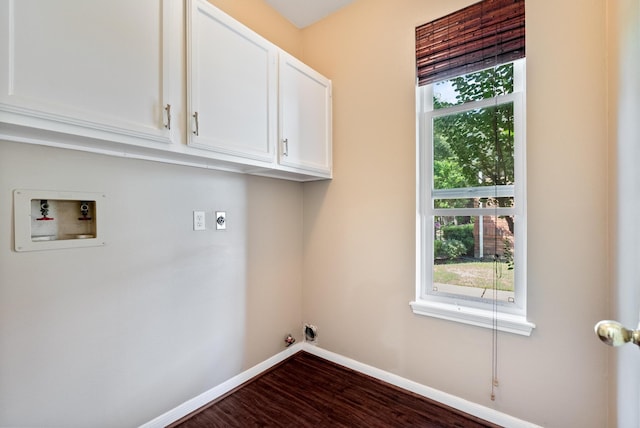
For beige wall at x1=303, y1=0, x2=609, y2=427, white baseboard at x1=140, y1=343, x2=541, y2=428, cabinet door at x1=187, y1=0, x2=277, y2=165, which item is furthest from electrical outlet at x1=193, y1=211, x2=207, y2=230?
white baseboard at x1=140, y1=343, x2=541, y2=428

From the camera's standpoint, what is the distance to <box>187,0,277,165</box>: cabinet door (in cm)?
144

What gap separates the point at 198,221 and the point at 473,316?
1.82 m

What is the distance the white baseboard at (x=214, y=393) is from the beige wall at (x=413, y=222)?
42 cm

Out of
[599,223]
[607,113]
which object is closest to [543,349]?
[599,223]

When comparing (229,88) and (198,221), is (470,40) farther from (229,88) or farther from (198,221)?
(198,221)

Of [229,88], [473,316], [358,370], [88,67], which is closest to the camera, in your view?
[88,67]

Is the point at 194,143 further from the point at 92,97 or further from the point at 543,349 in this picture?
the point at 543,349

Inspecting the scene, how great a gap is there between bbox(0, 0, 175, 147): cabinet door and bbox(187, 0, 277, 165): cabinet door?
0.44ft

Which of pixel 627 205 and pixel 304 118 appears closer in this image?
pixel 627 205

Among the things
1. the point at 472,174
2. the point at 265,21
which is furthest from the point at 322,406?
the point at 265,21

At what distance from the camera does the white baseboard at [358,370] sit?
1.63m

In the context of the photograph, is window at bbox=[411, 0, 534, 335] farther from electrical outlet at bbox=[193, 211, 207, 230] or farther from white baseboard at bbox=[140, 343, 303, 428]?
electrical outlet at bbox=[193, 211, 207, 230]

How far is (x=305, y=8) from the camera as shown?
231 cm

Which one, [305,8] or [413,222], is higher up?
[305,8]
